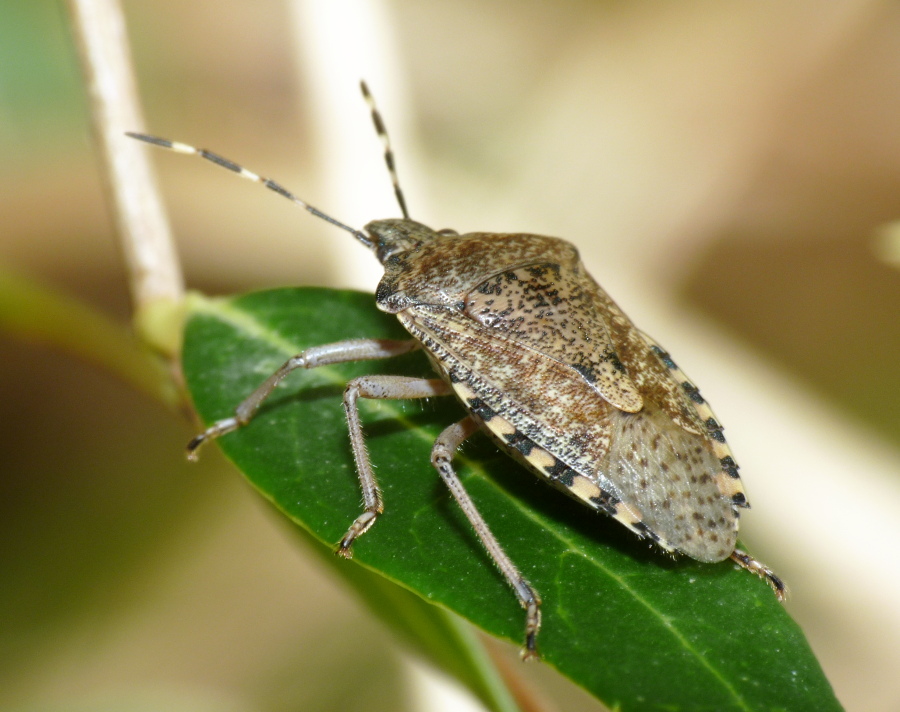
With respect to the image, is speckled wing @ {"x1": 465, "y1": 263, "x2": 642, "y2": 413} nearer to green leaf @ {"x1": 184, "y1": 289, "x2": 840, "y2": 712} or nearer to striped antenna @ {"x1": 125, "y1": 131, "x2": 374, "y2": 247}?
green leaf @ {"x1": 184, "y1": 289, "x2": 840, "y2": 712}

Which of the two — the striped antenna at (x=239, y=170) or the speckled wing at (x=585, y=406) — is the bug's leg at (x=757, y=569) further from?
the striped antenna at (x=239, y=170)

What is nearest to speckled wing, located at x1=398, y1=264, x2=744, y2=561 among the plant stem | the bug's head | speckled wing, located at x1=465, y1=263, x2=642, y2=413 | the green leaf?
speckled wing, located at x1=465, y1=263, x2=642, y2=413

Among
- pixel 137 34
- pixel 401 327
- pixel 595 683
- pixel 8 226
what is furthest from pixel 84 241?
pixel 595 683

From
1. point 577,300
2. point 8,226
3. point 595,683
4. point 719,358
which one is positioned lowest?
point 8,226

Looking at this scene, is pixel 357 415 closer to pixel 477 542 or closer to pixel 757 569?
pixel 477 542

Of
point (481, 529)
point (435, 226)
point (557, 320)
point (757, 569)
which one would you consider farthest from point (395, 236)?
point (435, 226)

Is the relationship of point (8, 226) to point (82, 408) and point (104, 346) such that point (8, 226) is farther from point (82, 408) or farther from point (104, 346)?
point (104, 346)

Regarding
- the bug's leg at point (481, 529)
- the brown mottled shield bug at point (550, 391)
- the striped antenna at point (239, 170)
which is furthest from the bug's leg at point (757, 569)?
the striped antenna at point (239, 170)
